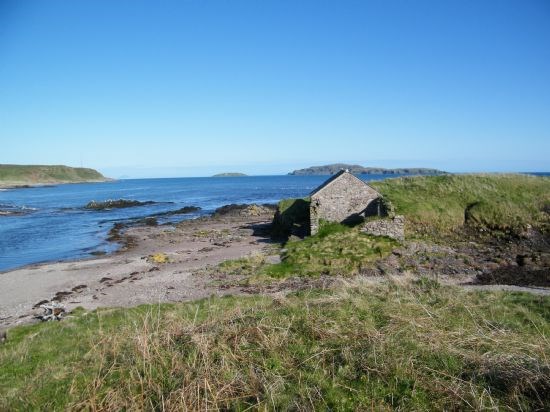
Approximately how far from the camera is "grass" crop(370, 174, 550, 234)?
96.4 feet

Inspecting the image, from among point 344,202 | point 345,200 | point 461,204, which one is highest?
point 345,200

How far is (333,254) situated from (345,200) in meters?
7.53

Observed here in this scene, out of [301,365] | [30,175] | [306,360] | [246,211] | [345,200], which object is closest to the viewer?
[306,360]

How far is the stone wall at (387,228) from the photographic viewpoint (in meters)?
27.2

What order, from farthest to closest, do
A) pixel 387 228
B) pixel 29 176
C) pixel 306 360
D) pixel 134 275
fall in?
pixel 29 176
pixel 387 228
pixel 134 275
pixel 306 360

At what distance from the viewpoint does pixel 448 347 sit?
8094 millimetres

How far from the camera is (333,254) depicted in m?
24.3

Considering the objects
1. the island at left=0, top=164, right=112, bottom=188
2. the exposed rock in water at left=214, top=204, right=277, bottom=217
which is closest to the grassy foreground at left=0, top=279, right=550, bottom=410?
the exposed rock in water at left=214, top=204, right=277, bottom=217

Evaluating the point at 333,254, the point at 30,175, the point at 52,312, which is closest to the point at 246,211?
the point at 333,254

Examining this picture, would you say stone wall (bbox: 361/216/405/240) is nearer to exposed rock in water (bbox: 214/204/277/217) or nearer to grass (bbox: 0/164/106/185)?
exposed rock in water (bbox: 214/204/277/217)

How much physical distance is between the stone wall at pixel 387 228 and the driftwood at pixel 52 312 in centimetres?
1805

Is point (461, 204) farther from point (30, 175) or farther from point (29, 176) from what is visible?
point (30, 175)

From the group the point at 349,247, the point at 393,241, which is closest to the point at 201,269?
the point at 349,247

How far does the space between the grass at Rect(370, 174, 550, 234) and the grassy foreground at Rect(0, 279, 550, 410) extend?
19.5 m
